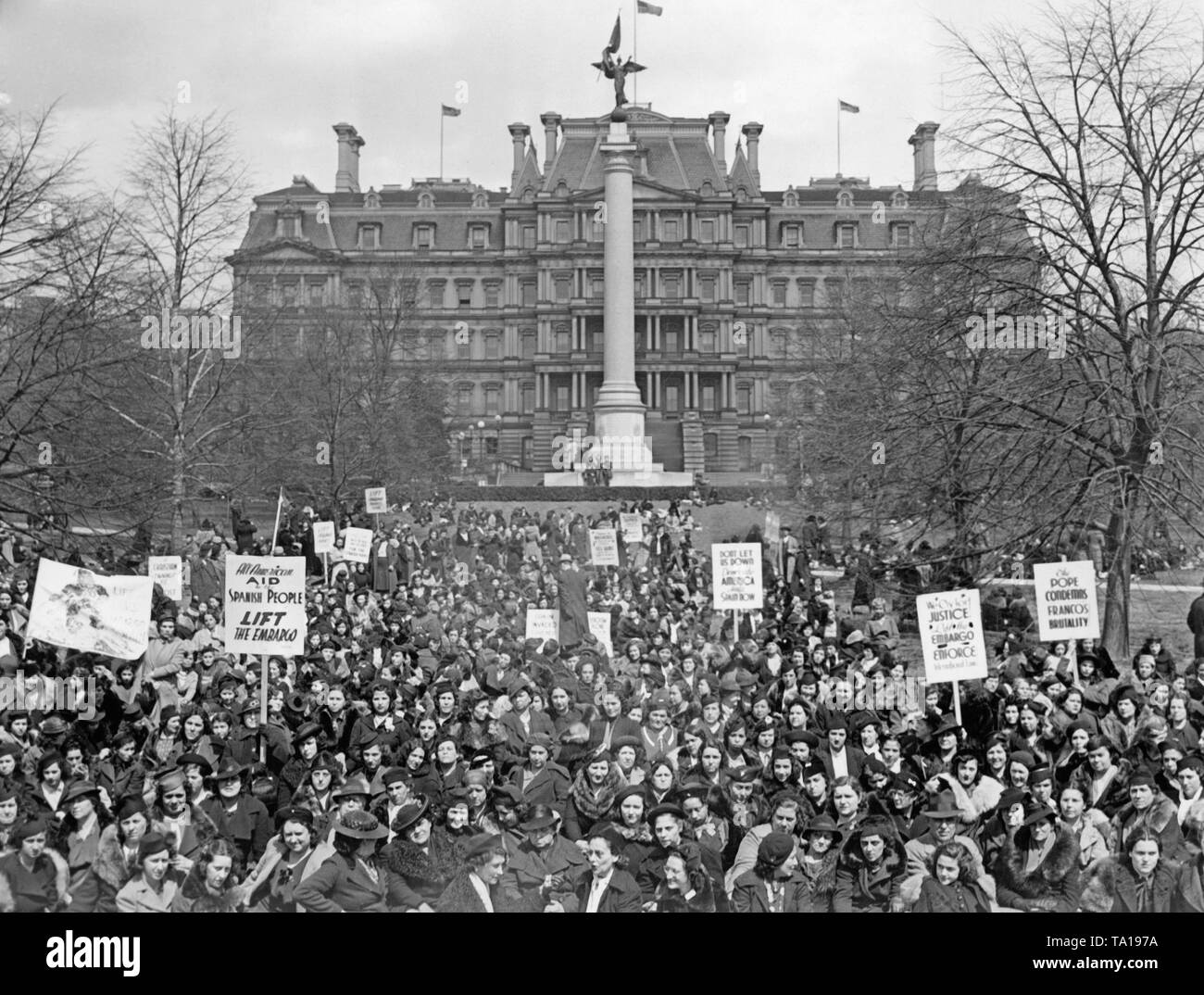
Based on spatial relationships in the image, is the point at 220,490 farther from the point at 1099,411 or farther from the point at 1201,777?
the point at 1201,777

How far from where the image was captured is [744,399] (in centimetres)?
6122

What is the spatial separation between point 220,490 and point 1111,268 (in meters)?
14.2

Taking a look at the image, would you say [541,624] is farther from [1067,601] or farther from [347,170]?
[347,170]

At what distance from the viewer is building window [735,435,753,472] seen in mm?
58125

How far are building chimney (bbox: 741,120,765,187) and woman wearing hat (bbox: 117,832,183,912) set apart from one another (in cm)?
5037

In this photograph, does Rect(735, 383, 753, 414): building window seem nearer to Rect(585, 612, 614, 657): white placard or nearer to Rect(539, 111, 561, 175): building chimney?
Rect(539, 111, 561, 175): building chimney

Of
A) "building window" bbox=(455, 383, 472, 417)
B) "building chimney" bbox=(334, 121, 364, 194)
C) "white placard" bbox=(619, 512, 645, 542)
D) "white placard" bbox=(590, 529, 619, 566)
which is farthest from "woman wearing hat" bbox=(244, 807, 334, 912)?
"building chimney" bbox=(334, 121, 364, 194)

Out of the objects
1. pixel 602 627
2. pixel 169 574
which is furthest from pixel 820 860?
pixel 169 574

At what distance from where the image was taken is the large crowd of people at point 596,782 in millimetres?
7371

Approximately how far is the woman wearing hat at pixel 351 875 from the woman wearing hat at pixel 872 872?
2523 millimetres

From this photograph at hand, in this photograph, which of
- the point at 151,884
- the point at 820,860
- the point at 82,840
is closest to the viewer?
the point at 151,884

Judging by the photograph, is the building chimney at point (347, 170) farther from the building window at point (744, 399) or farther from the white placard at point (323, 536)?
the white placard at point (323, 536)

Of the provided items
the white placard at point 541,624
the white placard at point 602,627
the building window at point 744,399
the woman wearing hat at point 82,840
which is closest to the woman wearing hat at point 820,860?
the woman wearing hat at point 82,840

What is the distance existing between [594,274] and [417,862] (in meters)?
57.2
